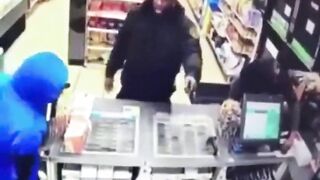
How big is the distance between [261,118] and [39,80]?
932 millimetres

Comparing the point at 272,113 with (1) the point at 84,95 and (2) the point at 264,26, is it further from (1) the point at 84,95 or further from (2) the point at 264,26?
(1) the point at 84,95

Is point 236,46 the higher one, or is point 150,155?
point 236,46

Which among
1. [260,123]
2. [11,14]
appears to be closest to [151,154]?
[260,123]

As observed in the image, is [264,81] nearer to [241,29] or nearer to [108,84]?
[241,29]

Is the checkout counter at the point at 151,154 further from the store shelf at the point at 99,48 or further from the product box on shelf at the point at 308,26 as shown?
the product box on shelf at the point at 308,26

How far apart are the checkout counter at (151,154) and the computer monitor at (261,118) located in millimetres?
80

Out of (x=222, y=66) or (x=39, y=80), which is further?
(x=222, y=66)

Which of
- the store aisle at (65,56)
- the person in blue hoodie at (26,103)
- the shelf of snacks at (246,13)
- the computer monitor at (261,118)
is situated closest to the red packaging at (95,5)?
Result: the store aisle at (65,56)

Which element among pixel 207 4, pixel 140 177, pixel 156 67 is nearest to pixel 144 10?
pixel 156 67

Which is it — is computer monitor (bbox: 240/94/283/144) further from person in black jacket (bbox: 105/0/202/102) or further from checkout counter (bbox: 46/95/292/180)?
person in black jacket (bbox: 105/0/202/102)

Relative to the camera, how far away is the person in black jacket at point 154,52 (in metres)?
2.00

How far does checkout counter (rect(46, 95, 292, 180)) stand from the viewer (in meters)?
1.89

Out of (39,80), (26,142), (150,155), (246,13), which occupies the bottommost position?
(150,155)

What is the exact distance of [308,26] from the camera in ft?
6.07
